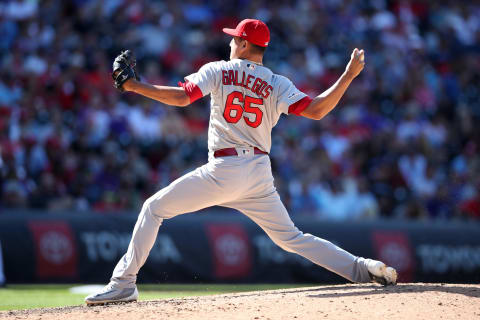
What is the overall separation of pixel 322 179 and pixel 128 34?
14.5ft

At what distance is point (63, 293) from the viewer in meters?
8.97

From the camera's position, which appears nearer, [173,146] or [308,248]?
[308,248]

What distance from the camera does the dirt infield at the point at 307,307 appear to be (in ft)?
17.5

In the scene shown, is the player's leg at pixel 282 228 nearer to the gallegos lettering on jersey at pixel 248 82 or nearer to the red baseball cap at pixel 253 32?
the gallegos lettering on jersey at pixel 248 82

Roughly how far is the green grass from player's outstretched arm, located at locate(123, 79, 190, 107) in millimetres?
2720

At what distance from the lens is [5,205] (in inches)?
417

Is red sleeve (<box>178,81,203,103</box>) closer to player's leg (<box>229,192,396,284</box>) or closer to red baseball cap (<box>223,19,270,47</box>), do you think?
red baseball cap (<box>223,19,270,47</box>)

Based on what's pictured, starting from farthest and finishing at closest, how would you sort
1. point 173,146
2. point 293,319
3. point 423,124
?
1. point 423,124
2. point 173,146
3. point 293,319

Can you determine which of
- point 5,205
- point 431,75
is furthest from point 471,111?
point 5,205

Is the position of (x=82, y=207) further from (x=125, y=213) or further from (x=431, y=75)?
(x=431, y=75)

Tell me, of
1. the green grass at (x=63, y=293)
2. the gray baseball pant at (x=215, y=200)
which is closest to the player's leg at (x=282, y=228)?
the gray baseball pant at (x=215, y=200)

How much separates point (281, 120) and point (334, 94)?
8.25 metres

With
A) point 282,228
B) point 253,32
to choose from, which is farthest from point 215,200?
point 253,32

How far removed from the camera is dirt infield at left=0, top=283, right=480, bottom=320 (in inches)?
209
